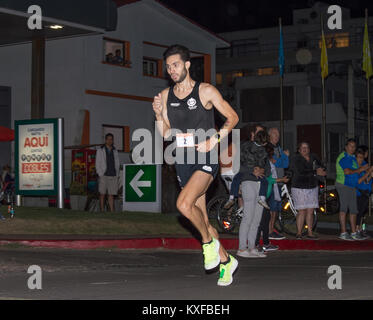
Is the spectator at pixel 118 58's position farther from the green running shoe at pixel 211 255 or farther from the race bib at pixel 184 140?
the green running shoe at pixel 211 255

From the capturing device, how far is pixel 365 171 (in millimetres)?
15703

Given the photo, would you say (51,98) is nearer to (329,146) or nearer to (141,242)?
(141,242)

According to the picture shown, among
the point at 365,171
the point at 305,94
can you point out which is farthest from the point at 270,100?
the point at 365,171

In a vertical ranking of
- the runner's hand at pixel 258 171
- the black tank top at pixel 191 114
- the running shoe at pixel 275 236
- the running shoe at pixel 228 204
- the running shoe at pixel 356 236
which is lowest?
the running shoe at pixel 356 236

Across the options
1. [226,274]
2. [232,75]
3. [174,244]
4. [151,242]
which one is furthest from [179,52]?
[232,75]

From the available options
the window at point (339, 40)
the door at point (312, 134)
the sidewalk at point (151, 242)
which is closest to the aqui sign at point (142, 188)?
the sidewalk at point (151, 242)

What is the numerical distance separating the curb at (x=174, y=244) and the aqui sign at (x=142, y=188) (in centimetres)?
557

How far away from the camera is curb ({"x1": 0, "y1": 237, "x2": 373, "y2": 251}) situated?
41.7 ft

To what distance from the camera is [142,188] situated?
19672 mm

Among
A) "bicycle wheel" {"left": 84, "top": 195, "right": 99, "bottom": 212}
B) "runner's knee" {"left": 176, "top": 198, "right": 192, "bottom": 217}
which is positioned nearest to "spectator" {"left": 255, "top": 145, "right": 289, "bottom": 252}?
"runner's knee" {"left": 176, "top": 198, "right": 192, "bottom": 217}

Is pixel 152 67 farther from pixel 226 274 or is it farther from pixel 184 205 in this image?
pixel 184 205

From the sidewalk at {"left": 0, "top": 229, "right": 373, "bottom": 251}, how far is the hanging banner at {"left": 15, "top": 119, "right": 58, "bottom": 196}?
5690mm

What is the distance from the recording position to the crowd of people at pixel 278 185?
1189cm

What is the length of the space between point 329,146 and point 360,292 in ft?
159
